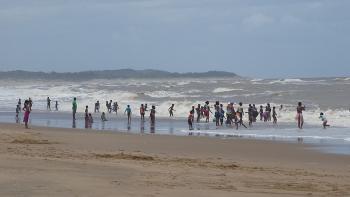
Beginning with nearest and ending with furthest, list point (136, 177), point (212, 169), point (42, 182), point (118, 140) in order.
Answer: point (42, 182), point (136, 177), point (212, 169), point (118, 140)

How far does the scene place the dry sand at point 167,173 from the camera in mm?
8682

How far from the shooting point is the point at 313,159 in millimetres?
15969

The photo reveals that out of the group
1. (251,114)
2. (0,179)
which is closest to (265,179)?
(0,179)

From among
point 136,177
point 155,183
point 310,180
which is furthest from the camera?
point 310,180

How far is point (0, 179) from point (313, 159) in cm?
918

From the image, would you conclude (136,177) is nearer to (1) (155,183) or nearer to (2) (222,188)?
(1) (155,183)

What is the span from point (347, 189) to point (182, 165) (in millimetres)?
3744

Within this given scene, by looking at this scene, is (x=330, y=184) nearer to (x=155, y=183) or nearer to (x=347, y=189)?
(x=347, y=189)

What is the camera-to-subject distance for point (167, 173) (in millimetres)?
10820

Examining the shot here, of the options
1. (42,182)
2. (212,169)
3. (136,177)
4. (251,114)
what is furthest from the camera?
(251,114)

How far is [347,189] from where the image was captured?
389 inches

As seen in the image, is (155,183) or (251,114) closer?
(155,183)

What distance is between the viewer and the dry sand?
28.5ft

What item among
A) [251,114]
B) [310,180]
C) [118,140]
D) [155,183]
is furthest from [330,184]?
[251,114]
